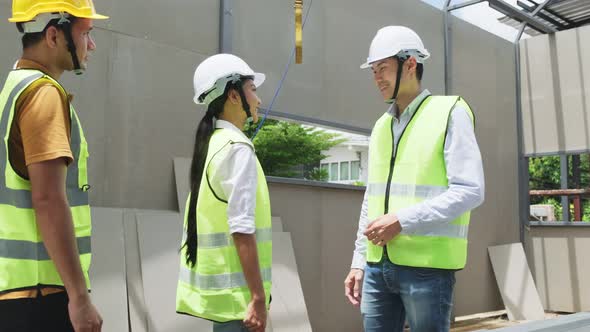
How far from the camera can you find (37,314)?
118 cm

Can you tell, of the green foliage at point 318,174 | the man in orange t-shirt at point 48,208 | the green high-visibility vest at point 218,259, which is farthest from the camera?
the green foliage at point 318,174

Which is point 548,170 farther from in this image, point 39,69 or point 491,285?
point 39,69

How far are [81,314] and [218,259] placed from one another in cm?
57

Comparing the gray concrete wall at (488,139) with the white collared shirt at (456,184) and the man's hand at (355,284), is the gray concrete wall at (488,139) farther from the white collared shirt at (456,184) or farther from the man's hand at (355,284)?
the white collared shirt at (456,184)

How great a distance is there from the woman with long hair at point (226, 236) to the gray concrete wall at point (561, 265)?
247 inches

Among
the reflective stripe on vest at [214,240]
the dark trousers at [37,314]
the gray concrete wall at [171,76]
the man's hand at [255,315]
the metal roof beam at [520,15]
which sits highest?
the metal roof beam at [520,15]

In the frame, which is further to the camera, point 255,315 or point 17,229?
point 255,315

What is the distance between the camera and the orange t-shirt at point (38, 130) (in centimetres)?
116

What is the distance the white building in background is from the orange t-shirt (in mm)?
4761

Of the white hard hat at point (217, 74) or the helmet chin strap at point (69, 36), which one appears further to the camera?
the white hard hat at point (217, 74)

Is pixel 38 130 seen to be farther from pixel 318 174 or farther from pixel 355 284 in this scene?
pixel 318 174

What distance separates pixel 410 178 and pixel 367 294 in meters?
0.40

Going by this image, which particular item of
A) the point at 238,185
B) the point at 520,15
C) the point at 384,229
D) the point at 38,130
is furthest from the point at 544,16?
the point at 38,130

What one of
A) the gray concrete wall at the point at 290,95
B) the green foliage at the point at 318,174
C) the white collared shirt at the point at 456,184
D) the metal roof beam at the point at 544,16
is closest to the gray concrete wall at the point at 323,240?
the gray concrete wall at the point at 290,95
